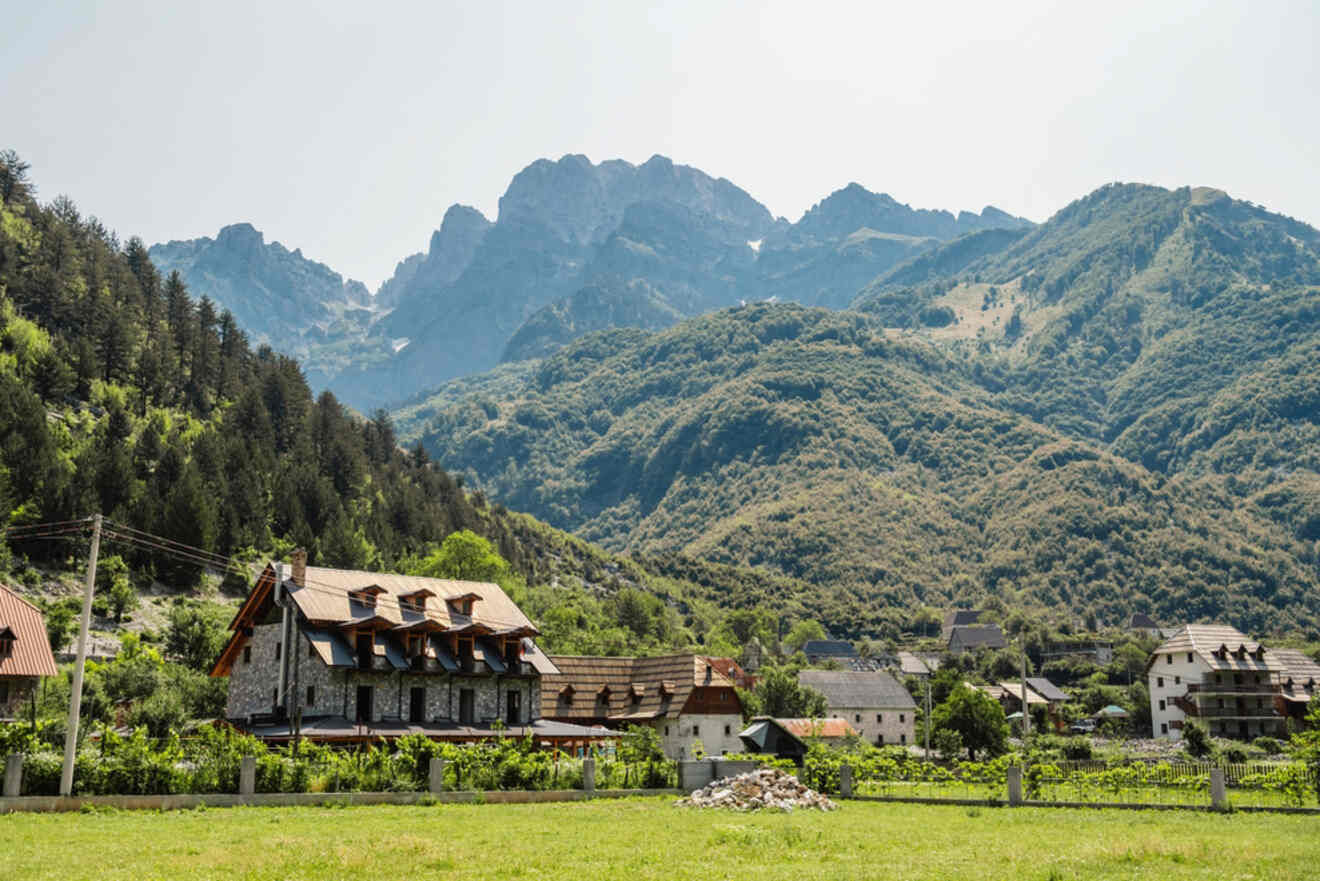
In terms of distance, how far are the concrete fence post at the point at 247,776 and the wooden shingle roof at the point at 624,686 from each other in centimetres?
4182

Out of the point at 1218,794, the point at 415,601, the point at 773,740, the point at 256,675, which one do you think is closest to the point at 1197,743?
the point at 773,740

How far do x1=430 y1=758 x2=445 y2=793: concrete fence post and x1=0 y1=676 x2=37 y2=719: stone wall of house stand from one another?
27.2 metres

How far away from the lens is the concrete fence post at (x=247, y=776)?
32688 millimetres

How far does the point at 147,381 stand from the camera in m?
118

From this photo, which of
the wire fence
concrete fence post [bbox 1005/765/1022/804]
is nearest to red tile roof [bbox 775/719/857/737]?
the wire fence

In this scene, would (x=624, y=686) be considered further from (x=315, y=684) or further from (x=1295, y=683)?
(x=1295, y=683)

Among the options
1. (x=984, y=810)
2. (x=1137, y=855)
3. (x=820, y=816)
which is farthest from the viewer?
(x=984, y=810)

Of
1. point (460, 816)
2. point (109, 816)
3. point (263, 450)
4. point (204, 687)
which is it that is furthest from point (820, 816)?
point (263, 450)

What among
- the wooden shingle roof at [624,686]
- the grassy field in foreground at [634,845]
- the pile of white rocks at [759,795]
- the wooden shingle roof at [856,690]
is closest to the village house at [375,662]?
the wooden shingle roof at [624,686]

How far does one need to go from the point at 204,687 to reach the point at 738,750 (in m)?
35.7

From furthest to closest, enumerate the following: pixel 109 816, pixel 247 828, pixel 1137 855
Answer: pixel 109 816 → pixel 247 828 → pixel 1137 855

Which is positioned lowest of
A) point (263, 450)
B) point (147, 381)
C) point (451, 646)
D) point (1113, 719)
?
point (1113, 719)

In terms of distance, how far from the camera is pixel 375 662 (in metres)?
54.8

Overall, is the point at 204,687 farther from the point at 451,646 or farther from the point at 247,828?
the point at 247,828
